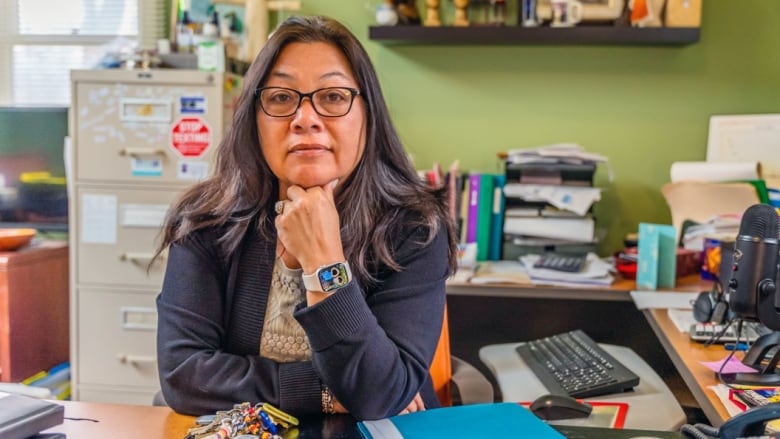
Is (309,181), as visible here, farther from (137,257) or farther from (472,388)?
(137,257)

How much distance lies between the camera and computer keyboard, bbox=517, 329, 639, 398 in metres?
1.60

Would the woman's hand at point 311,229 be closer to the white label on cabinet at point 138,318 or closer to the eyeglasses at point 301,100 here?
the eyeglasses at point 301,100

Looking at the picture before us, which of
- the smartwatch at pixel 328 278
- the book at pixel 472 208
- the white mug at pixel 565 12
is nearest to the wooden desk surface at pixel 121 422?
the smartwatch at pixel 328 278

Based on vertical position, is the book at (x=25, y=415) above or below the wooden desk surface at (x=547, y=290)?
above

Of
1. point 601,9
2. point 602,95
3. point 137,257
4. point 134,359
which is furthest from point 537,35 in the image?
point 134,359

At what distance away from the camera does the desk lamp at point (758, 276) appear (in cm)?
127

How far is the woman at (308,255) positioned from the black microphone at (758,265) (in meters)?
0.53

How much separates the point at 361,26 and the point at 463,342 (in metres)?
1.35

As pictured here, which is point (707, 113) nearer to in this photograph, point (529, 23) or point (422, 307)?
point (529, 23)

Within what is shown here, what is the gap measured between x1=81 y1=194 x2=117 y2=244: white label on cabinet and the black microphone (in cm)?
206

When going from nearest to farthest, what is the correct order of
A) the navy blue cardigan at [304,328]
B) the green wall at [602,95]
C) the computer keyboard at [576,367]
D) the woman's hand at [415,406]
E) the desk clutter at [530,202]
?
the navy blue cardigan at [304,328]
the woman's hand at [415,406]
the computer keyboard at [576,367]
the desk clutter at [530,202]
the green wall at [602,95]

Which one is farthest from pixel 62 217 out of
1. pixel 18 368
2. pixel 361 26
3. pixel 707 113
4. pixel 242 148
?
pixel 707 113

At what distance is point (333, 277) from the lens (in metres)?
1.10

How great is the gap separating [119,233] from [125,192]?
0.15 metres
